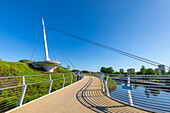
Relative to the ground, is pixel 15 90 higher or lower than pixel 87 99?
lower

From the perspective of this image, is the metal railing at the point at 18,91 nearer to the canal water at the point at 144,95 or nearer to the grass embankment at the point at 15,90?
the grass embankment at the point at 15,90

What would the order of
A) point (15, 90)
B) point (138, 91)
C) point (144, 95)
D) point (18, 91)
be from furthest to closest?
point (15, 90), point (18, 91), point (138, 91), point (144, 95)

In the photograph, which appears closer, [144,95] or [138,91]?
[144,95]

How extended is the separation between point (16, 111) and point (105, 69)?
71.1 metres

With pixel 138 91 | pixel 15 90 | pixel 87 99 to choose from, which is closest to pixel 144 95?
pixel 138 91

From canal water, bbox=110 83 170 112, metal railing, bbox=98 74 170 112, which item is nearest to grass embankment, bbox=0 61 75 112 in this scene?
metal railing, bbox=98 74 170 112

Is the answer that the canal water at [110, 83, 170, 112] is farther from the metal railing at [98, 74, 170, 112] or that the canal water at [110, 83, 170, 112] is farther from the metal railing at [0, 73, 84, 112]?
the metal railing at [0, 73, 84, 112]

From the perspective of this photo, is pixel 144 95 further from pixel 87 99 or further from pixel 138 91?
pixel 87 99

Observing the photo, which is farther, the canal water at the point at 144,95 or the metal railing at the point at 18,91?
the metal railing at the point at 18,91

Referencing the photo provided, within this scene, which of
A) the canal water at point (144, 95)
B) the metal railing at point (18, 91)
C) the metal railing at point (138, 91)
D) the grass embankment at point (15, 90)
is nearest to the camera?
the canal water at point (144, 95)

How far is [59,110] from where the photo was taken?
2.85m

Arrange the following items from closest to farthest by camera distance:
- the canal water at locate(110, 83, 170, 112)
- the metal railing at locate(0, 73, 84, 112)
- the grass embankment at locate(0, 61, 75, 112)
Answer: the canal water at locate(110, 83, 170, 112)
the metal railing at locate(0, 73, 84, 112)
the grass embankment at locate(0, 61, 75, 112)

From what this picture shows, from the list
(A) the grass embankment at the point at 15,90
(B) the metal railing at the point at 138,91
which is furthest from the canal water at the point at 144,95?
(A) the grass embankment at the point at 15,90

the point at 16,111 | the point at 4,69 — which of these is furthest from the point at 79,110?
the point at 4,69
